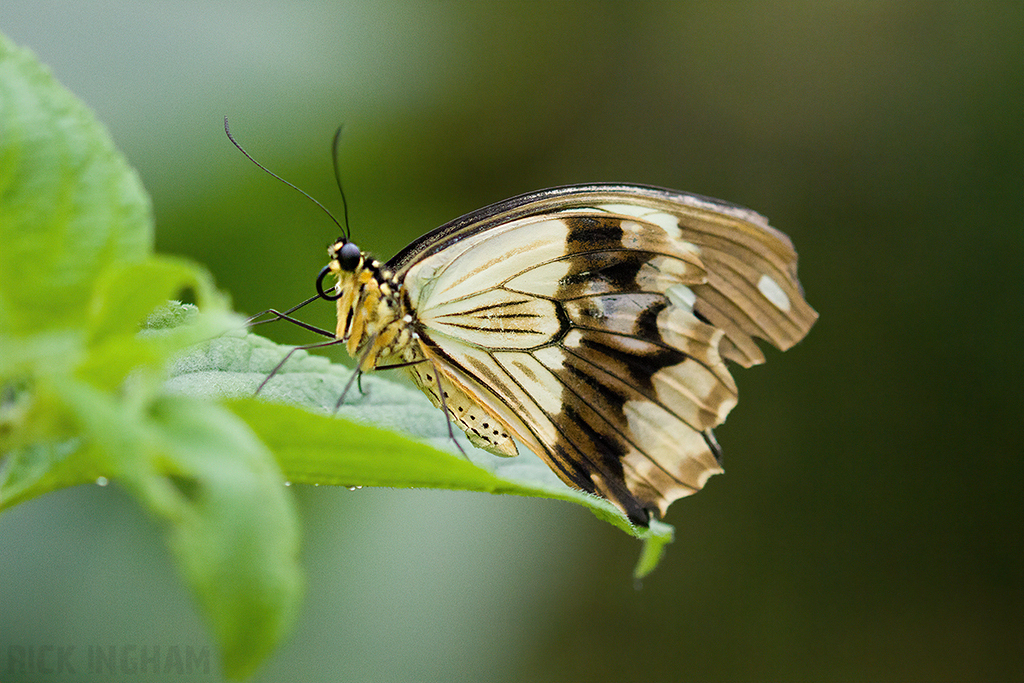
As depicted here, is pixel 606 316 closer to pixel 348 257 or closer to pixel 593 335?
pixel 593 335

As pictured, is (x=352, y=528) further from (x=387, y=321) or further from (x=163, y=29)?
(x=163, y=29)

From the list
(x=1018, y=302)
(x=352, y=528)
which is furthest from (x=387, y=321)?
(x=1018, y=302)

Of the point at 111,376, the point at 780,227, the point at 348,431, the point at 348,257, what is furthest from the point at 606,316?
the point at 780,227

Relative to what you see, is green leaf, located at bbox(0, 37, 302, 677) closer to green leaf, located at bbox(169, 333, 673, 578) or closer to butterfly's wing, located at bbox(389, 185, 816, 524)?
green leaf, located at bbox(169, 333, 673, 578)

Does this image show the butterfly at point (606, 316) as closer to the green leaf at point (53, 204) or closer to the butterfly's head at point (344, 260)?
the butterfly's head at point (344, 260)

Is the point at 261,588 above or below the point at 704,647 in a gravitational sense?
above

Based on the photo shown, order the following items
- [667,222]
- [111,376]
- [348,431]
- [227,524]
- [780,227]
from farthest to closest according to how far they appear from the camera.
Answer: [780,227] → [667,222] → [348,431] → [111,376] → [227,524]
